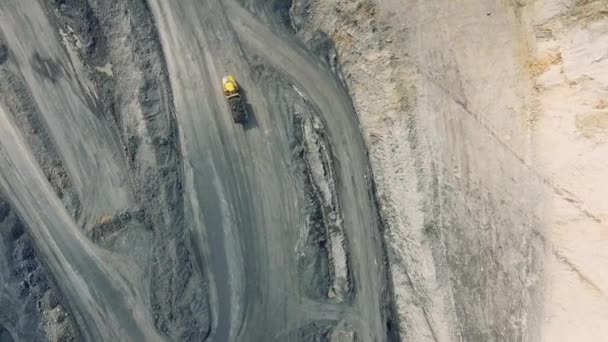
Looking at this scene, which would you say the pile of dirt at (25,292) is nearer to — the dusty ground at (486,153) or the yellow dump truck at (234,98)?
the yellow dump truck at (234,98)

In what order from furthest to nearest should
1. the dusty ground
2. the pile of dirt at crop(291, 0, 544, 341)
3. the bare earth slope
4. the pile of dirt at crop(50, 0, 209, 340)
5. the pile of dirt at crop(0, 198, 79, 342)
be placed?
the pile of dirt at crop(0, 198, 79, 342)
the pile of dirt at crop(50, 0, 209, 340)
the bare earth slope
the pile of dirt at crop(291, 0, 544, 341)
the dusty ground

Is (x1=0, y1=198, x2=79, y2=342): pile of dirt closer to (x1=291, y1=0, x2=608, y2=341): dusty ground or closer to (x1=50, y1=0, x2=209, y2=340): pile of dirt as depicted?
(x1=50, y1=0, x2=209, y2=340): pile of dirt

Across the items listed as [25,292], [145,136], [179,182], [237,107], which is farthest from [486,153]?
[25,292]

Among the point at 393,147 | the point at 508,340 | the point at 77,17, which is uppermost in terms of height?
the point at 77,17

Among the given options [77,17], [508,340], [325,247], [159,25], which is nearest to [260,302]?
[325,247]

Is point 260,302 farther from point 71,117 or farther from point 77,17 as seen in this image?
point 77,17

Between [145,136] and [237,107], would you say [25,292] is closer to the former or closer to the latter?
[145,136]

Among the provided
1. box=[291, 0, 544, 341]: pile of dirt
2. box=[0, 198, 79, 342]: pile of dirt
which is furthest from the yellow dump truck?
box=[0, 198, 79, 342]: pile of dirt
